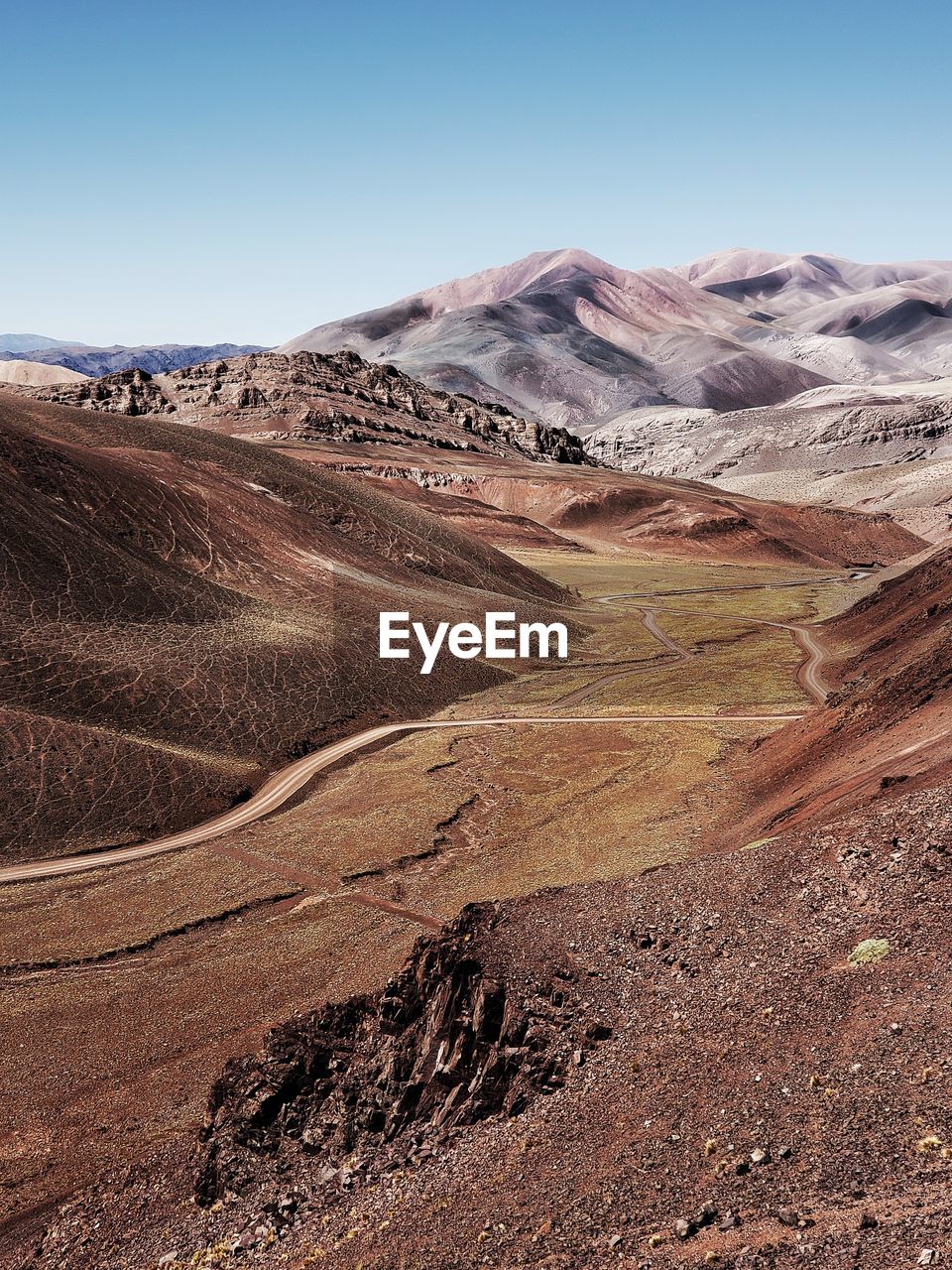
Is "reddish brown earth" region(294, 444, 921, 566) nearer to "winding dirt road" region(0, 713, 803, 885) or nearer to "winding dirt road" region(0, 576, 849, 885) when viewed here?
"winding dirt road" region(0, 576, 849, 885)

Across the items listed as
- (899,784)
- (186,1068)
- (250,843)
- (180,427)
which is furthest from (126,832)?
(180,427)

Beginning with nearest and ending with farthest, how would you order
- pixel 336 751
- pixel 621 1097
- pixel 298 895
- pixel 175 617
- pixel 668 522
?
1. pixel 621 1097
2. pixel 298 895
3. pixel 336 751
4. pixel 175 617
5. pixel 668 522

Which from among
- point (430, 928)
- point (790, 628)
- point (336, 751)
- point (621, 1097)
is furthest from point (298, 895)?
point (790, 628)

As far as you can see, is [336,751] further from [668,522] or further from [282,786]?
[668,522]

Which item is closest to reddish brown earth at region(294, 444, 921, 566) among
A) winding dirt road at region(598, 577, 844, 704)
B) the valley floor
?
winding dirt road at region(598, 577, 844, 704)

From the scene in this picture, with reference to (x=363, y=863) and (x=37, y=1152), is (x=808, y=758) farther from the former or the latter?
(x=37, y=1152)

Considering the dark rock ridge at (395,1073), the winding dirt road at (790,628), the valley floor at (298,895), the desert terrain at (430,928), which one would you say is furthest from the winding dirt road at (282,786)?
the dark rock ridge at (395,1073)

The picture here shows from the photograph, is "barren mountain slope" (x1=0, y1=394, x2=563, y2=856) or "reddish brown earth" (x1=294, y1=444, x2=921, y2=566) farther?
"reddish brown earth" (x1=294, y1=444, x2=921, y2=566)
